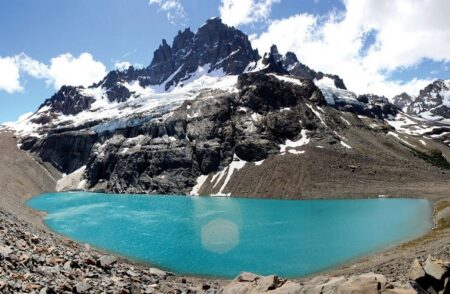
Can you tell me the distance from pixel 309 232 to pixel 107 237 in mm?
41514

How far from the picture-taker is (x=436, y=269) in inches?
946

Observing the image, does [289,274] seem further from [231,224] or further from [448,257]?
[231,224]

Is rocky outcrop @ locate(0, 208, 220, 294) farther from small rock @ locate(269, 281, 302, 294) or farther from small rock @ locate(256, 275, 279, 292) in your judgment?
small rock @ locate(269, 281, 302, 294)

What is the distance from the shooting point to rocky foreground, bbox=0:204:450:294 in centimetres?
2353

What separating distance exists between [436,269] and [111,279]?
82.6 feet

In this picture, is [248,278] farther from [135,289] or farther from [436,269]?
[436,269]

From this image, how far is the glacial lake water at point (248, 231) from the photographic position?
66312 mm

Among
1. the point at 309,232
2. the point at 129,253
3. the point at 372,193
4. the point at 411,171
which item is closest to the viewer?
the point at 129,253

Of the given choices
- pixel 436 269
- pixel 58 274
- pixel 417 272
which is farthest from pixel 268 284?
pixel 58 274

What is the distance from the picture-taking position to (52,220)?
120062 mm

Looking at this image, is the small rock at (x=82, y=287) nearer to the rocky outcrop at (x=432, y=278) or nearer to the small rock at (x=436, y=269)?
the rocky outcrop at (x=432, y=278)

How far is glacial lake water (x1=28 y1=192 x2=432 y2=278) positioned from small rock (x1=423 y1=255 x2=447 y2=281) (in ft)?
117

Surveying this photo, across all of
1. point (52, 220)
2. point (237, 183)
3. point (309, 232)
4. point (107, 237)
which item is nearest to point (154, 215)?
point (52, 220)

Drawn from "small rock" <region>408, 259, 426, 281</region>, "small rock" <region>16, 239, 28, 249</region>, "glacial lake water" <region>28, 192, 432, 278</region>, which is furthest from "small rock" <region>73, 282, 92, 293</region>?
"glacial lake water" <region>28, 192, 432, 278</region>
